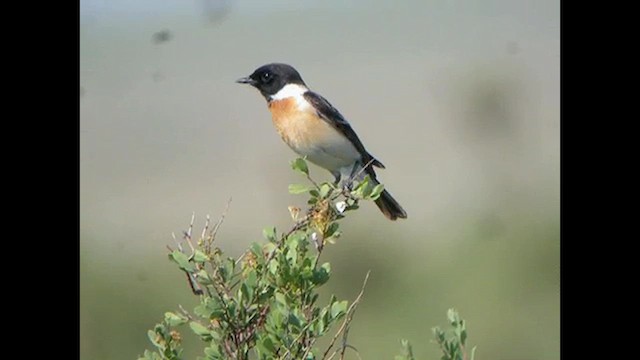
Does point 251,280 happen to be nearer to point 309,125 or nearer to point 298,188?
point 298,188

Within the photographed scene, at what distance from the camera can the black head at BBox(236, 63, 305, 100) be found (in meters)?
3.95

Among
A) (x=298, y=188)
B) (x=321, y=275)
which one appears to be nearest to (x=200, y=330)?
(x=321, y=275)

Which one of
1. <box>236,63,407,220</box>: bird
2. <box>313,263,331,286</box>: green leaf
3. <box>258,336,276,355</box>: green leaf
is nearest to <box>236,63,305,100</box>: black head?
<box>236,63,407,220</box>: bird

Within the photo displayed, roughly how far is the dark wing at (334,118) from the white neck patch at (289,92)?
0.02 metres

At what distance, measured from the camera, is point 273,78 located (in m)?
3.97

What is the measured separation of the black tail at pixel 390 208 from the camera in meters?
3.68

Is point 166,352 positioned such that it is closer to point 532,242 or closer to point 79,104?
point 79,104

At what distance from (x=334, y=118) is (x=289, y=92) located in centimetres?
18

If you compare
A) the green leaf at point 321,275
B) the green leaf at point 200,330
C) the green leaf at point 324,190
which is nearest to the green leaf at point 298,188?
the green leaf at point 324,190

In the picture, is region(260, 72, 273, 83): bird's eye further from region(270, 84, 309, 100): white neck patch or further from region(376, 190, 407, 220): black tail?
region(376, 190, 407, 220): black tail
